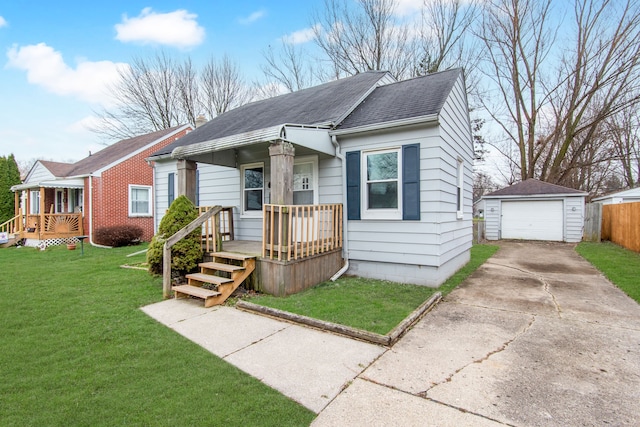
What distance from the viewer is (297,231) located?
17.6ft

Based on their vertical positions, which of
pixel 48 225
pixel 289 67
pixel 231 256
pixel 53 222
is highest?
pixel 289 67

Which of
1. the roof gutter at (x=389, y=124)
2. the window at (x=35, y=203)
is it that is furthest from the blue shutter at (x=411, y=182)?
the window at (x=35, y=203)

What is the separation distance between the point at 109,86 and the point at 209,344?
2435 cm

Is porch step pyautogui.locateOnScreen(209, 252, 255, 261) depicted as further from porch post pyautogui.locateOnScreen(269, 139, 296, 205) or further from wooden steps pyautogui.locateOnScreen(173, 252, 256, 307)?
porch post pyautogui.locateOnScreen(269, 139, 296, 205)

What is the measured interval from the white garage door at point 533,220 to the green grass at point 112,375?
49.2 feet

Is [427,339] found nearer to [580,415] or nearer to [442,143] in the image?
[580,415]

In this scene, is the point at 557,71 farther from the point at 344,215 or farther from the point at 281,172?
the point at 281,172

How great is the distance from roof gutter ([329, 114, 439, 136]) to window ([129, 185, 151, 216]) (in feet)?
38.6

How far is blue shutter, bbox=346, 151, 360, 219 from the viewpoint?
20.4ft

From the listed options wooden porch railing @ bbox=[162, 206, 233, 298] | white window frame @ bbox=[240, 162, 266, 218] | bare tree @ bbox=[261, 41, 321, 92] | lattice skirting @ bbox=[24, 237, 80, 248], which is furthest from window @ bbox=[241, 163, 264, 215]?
bare tree @ bbox=[261, 41, 321, 92]

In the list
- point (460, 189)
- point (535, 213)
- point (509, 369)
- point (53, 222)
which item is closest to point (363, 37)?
point (535, 213)

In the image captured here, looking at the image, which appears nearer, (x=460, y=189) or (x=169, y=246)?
(x=169, y=246)

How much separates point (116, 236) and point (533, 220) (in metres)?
17.6

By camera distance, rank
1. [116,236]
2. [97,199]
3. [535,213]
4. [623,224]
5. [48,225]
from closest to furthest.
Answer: [623,224] < [116,236] < [48,225] < [97,199] < [535,213]
